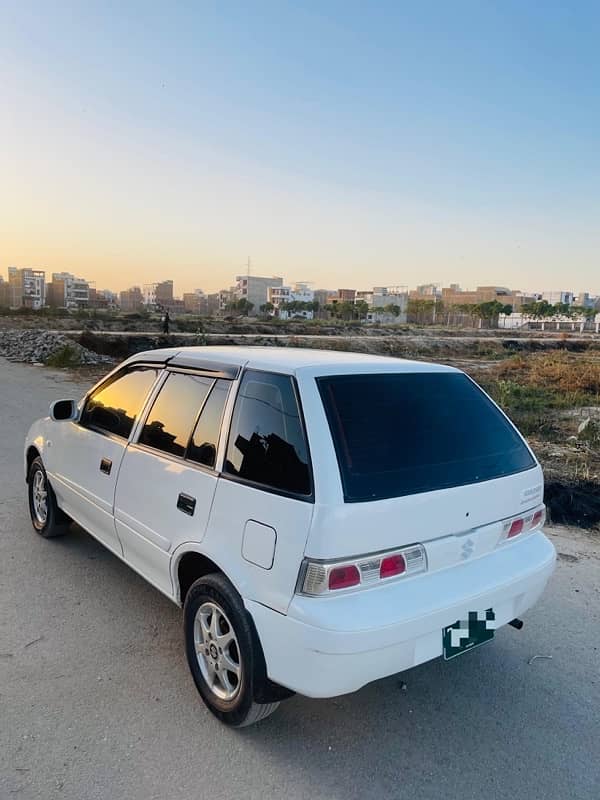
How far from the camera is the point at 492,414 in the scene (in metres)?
3.15

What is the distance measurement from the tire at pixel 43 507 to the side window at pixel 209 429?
2.20 m

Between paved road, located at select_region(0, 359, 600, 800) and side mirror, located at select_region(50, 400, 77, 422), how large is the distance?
1238mm

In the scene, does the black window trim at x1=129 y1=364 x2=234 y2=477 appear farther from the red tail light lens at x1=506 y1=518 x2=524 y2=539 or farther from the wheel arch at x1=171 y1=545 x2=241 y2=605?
the red tail light lens at x1=506 y1=518 x2=524 y2=539

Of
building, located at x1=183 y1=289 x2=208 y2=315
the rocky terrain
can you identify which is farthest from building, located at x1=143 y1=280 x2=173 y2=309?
the rocky terrain

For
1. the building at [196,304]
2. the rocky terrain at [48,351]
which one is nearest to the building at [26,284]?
the building at [196,304]

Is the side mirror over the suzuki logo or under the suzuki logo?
over

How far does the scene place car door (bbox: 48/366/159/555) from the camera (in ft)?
11.7

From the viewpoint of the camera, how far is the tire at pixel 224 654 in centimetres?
240

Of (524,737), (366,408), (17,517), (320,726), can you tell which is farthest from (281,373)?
(17,517)

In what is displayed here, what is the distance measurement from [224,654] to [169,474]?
0.95 m

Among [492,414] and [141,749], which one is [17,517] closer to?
[141,749]

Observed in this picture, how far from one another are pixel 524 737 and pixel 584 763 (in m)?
0.26

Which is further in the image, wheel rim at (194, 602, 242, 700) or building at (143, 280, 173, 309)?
building at (143, 280, 173, 309)

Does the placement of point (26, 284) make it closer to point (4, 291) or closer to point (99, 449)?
point (4, 291)
